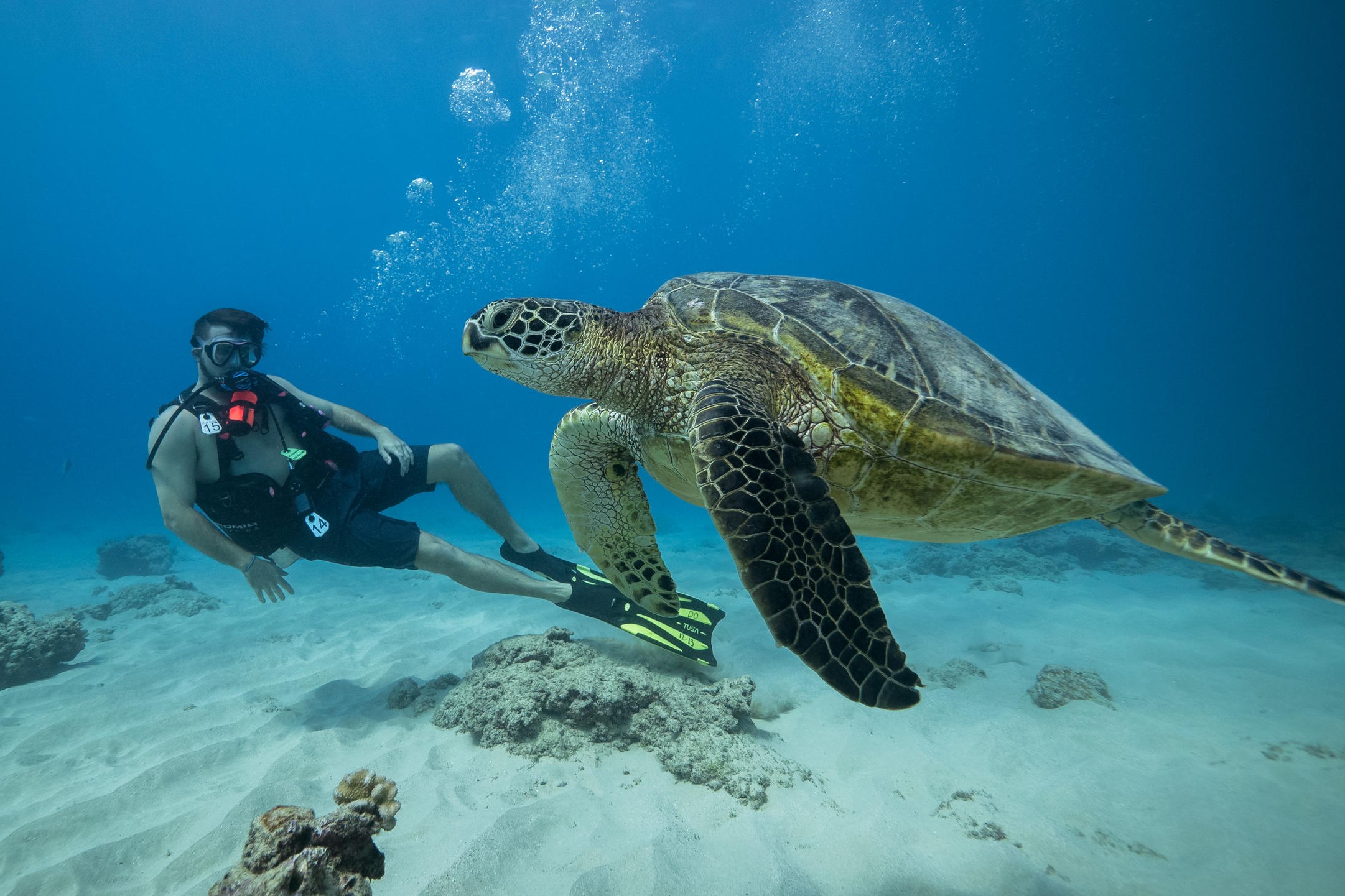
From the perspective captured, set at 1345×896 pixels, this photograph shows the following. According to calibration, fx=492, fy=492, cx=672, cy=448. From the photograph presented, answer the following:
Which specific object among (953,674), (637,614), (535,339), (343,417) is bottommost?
(637,614)

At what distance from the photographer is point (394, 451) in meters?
4.93

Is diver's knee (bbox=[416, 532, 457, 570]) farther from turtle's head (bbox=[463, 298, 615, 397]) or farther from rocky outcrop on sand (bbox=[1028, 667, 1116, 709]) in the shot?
rocky outcrop on sand (bbox=[1028, 667, 1116, 709])

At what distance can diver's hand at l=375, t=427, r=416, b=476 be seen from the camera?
493cm

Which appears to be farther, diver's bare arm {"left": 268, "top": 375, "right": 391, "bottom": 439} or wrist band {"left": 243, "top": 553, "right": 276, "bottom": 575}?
diver's bare arm {"left": 268, "top": 375, "right": 391, "bottom": 439}

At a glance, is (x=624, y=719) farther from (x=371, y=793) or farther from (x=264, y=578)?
(x=264, y=578)

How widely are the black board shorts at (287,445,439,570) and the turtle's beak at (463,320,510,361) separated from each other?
2.34 metres

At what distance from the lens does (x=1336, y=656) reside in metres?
5.59

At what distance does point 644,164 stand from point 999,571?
66042 millimetres

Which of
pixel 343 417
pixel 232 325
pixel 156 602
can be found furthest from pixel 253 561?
pixel 156 602

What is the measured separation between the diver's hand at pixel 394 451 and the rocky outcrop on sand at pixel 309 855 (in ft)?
13.0

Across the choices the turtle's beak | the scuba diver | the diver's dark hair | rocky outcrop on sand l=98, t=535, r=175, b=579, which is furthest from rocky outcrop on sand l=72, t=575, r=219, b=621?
the turtle's beak

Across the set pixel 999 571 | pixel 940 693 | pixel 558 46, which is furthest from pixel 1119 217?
pixel 940 693

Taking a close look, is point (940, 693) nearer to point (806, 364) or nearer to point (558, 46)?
point (806, 364)

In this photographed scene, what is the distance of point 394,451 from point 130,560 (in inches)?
582
